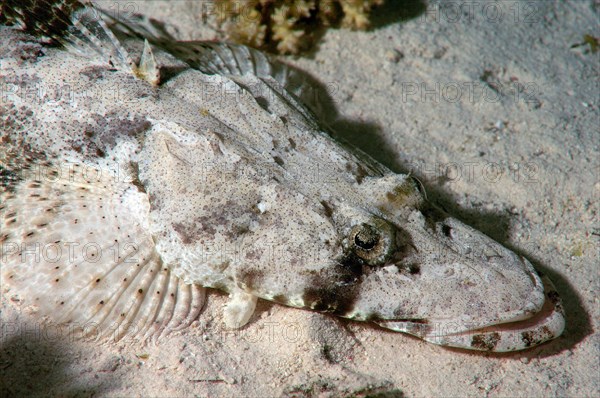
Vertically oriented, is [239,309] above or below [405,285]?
below

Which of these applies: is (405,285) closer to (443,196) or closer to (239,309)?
(239,309)

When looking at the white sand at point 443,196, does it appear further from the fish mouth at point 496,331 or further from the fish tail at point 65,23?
the fish tail at point 65,23

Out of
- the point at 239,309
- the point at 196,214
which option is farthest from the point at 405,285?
the point at 196,214

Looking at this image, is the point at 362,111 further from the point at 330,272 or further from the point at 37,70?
the point at 37,70

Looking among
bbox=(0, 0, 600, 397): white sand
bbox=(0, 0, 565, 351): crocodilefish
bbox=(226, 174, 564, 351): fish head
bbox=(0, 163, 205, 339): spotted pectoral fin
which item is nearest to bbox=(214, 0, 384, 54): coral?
bbox=(0, 0, 600, 397): white sand

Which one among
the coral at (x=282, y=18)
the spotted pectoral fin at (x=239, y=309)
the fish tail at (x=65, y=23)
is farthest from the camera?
the coral at (x=282, y=18)

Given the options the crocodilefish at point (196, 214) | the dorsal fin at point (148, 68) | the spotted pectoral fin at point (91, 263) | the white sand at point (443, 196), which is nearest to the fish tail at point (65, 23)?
the crocodilefish at point (196, 214)
